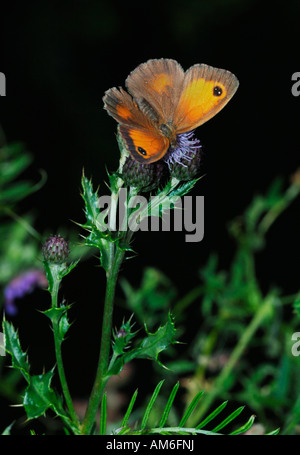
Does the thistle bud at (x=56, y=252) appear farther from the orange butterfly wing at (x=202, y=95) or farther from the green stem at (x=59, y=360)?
the orange butterfly wing at (x=202, y=95)

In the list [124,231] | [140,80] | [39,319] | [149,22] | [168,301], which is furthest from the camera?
[149,22]

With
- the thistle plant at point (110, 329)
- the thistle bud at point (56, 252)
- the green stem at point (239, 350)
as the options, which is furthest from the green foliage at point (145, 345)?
the green stem at point (239, 350)

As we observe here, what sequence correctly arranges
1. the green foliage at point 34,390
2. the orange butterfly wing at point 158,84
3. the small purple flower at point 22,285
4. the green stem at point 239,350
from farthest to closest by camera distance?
1. the small purple flower at point 22,285
2. the green stem at point 239,350
3. the orange butterfly wing at point 158,84
4. the green foliage at point 34,390

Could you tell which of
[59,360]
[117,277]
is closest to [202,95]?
[117,277]

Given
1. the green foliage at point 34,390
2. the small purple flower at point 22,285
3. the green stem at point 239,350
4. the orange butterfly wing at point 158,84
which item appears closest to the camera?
the green foliage at point 34,390

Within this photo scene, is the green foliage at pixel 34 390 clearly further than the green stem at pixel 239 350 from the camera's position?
No

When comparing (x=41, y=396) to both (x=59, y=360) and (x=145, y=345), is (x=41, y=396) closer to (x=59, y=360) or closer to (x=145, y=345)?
(x=59, y=360)

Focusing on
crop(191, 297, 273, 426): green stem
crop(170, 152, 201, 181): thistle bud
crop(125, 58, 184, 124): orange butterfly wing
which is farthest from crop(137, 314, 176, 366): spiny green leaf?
crop(191, 297, 273, 426): green stem

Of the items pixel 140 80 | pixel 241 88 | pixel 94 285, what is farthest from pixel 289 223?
pixel 140 80
